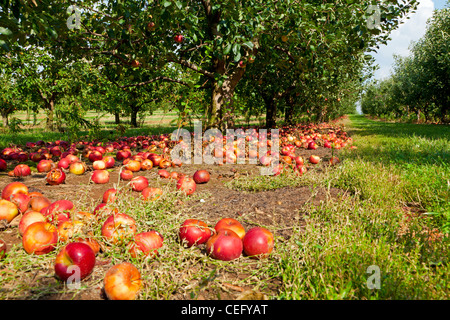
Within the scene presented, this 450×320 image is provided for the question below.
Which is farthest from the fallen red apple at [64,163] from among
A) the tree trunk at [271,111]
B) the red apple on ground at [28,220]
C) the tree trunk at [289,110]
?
the tree trunk at [289,110]

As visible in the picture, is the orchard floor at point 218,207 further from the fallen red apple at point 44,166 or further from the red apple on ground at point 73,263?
the fallen red apple at point 44,166

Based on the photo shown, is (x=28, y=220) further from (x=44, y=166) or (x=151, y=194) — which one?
(x=44, y=166)

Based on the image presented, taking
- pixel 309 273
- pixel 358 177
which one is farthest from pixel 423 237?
pixel 358 177

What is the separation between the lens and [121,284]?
1.45 meters

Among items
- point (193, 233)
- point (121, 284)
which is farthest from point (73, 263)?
point (193, 233)

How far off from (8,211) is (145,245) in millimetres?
1449

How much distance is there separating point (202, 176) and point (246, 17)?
2.96 m

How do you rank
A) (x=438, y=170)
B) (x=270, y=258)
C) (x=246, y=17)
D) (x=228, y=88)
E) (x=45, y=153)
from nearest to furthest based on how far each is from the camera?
1. (x=270, y=258)
2. (x=438, y=170)
3. (x=246, y=17)
4. (x=45, y=153)
5. (x=228, y=88)

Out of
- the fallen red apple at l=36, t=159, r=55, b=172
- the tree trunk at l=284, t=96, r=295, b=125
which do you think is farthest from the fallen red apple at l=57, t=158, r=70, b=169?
the tree trunk at l=284, t=96, r=295, b=125

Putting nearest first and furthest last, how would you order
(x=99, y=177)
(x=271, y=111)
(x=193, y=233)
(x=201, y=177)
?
(x=193, y=233) < (x=99, y=177) < (x=201, y=177) < (x=271, y=111)

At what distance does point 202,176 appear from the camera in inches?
157

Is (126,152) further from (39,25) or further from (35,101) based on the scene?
(35,101)

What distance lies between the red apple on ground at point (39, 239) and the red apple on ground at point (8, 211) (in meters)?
0.70
